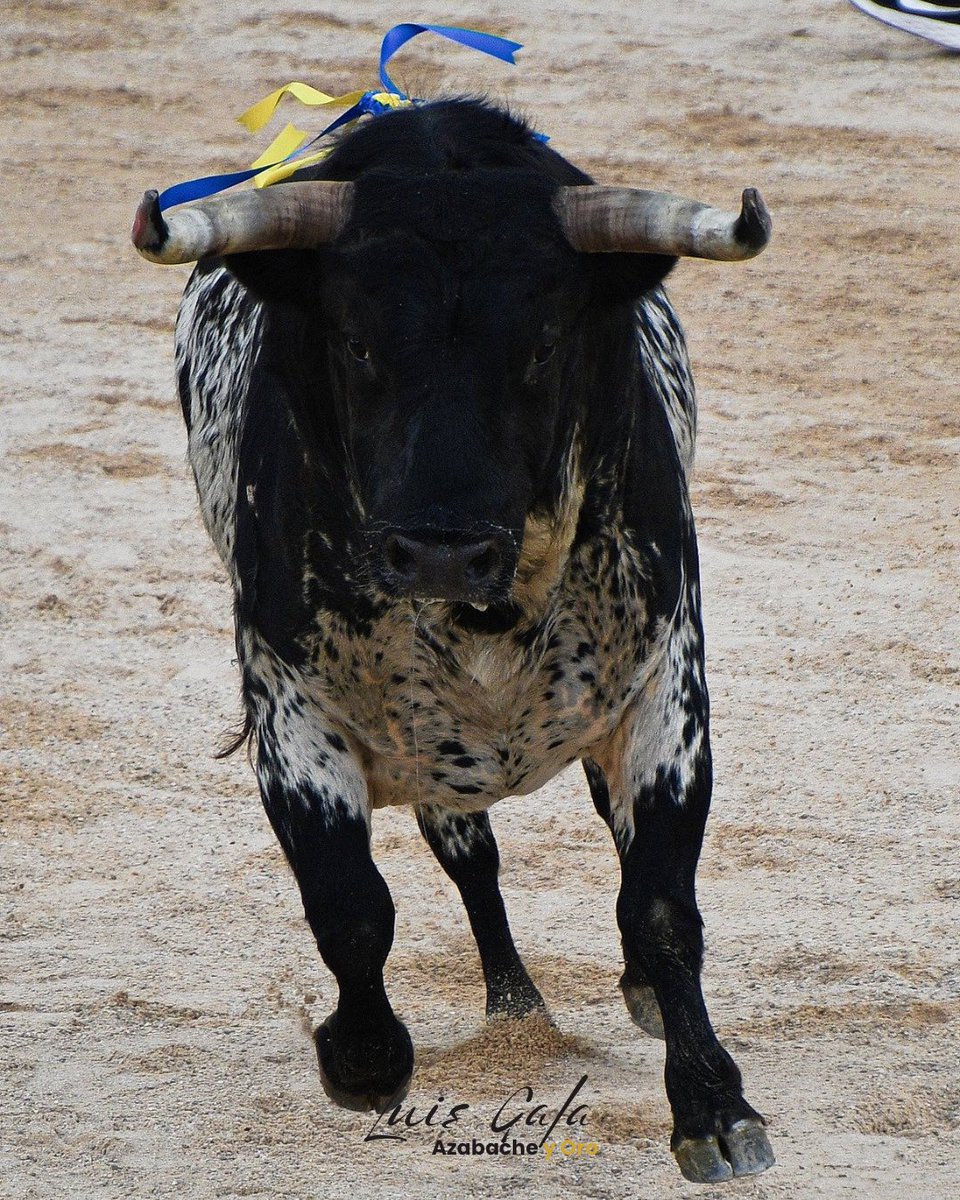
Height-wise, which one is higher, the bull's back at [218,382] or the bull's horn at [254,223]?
the bull's horn at [254,223]

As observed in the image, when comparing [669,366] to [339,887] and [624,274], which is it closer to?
[624,274]

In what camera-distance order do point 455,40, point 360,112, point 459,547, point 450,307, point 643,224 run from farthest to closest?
point 455,40
point 360,112
point 643,224
point 450,307
point 459,547

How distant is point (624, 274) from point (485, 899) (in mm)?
1841

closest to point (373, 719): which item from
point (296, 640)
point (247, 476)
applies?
point (296, 640)

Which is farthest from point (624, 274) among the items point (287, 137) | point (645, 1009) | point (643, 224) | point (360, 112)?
point (645, 1009)

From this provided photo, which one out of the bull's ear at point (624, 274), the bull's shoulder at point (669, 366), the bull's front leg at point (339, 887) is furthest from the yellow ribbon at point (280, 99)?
the bull's front leg at point (339, 887)

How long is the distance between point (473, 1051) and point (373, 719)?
3.68 ft

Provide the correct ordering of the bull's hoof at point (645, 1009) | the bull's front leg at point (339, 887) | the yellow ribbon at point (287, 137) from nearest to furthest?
1. the bull's front leg at point (339, 887)
2. the yellow ribbon at point (287, 137)
3. the bull's hoof at point (645, 1009)

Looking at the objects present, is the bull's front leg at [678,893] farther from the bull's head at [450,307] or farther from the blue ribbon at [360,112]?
the blue ribbon at [360,112]

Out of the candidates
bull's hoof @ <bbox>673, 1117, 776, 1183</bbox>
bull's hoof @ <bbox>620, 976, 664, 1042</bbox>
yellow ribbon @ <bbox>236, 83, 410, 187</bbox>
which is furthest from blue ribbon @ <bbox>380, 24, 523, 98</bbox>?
bull's hoof @ <bbox>673, 1117, 776, 1183</bbox>

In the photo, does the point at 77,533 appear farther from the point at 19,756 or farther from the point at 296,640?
the point at 296,640

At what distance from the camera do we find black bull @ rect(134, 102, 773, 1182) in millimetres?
3178

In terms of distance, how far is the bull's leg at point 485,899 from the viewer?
4.70 meters

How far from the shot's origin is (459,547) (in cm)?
304
